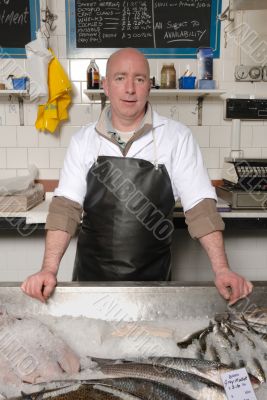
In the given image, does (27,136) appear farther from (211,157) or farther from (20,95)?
(211,157)

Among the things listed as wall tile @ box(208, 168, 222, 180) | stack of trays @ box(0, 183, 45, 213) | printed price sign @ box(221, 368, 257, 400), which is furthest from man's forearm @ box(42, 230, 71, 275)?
wall tile @ box(208, 168, 222, 180)

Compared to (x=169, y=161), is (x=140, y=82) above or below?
above

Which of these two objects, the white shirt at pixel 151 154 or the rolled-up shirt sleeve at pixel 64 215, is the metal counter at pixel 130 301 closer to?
the rolled-up shirt sleeve at pixel 64 215

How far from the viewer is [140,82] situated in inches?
68.1

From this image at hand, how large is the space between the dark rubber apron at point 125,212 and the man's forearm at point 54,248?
0.29 metres

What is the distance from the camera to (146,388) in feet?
3.22

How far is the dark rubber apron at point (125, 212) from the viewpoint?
1.85 m

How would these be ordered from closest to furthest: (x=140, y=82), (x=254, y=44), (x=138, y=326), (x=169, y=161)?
(x=138, y=326), (x=140, y=82), (x=169, y=161), (x=254, y=44)

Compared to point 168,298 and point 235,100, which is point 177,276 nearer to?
point 235,100

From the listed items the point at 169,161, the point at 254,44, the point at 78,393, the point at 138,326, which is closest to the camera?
the point at 78,393

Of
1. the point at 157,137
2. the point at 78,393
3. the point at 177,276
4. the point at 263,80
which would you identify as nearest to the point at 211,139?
the point at 263,80

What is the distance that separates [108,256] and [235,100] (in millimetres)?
1959

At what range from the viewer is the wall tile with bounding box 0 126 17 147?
3303 mm

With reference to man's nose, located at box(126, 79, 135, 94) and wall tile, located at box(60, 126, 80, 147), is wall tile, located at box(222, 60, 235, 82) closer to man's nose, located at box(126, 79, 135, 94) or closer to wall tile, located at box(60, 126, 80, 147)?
wall tile, located at box(60, 126, 80, 147)
